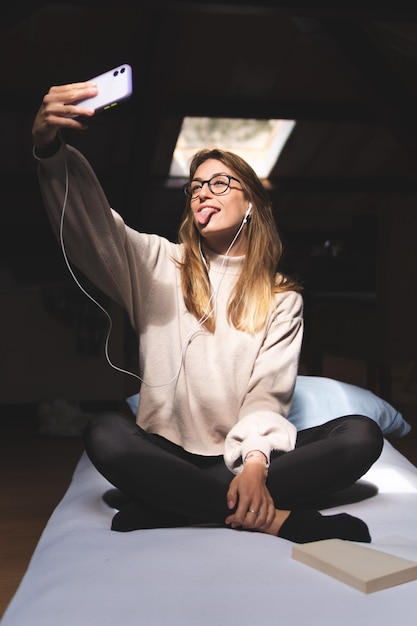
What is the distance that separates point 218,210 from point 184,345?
310 mm

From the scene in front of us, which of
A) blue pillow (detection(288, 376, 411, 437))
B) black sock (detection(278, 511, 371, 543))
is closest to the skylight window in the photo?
blue pillow (detection(288, 376, 411, 437))

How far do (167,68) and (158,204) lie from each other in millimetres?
2553

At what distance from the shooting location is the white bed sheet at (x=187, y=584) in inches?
38.7

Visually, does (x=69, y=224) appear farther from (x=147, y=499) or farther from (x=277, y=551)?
(x=277, y=551)

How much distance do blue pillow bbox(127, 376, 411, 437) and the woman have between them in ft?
1.41

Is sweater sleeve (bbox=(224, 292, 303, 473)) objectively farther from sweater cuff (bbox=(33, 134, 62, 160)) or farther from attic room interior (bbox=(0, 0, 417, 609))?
sweater cuff (bbox=(33, 134, 62, 160))

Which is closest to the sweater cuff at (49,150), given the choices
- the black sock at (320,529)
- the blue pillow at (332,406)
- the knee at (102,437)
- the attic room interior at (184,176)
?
A: the knee at (102,437)

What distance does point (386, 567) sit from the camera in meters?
1.08

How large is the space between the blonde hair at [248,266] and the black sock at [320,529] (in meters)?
0.43

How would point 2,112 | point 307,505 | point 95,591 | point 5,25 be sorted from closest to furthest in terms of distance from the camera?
point 95,591 → point 307,505 → point 5,25 → point 2,112

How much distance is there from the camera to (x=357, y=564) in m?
1.09

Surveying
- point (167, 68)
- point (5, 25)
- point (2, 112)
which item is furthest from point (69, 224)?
point (2, 112)

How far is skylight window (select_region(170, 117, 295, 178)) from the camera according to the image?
21.7ft

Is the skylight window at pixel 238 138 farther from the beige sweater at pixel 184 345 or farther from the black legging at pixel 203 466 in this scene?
the black legging at pixel 203 466
